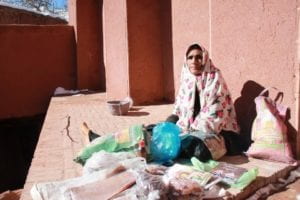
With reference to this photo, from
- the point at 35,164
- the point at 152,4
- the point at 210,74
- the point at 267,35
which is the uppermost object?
the point at 152,4

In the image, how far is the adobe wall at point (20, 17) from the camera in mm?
12383

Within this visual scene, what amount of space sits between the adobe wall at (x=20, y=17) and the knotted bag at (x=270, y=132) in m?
10.2

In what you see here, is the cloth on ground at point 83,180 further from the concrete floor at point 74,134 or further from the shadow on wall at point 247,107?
the shadow on wall at point 247,107

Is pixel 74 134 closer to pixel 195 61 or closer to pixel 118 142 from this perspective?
pixel 118 142

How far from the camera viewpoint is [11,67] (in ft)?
29.0

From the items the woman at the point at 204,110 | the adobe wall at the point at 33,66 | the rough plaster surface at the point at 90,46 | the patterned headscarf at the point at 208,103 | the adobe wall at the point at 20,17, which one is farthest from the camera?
the adobe wall at the point at 20,17

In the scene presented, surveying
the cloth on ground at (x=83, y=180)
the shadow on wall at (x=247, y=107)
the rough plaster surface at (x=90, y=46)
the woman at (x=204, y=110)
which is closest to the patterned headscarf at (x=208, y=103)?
the woman at (x=204, y=110)

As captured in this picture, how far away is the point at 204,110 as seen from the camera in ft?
12.9

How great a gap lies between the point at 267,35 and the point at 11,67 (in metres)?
6.43

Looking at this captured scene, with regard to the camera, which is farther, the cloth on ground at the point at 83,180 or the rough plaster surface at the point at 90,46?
the rough plaster surface at the point at 90,46

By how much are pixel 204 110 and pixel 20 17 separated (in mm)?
9969

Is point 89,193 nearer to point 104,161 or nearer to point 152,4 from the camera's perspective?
point 104,161

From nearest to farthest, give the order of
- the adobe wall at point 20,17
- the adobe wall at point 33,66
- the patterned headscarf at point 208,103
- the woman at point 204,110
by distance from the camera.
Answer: the woman at point 204,110 < the patterned headscarf at point 208,103 < the adobe wall at point 33,66 < the adobe wall at point 20,17

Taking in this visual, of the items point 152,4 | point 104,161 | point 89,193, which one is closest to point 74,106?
point 152,4
